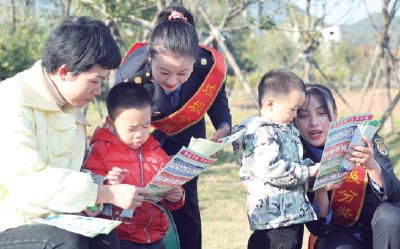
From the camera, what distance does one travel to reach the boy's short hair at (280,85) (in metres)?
2.23

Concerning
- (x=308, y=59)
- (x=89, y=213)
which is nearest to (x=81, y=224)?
(x=89, y=213)

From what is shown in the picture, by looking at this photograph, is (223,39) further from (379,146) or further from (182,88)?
(379,146)

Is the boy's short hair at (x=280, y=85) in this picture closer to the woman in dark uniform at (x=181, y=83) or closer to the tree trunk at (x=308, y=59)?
the woman in dark uniform at (x=181, y=83)

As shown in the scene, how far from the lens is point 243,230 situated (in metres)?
3.78

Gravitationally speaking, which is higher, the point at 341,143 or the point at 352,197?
the point at 341,143

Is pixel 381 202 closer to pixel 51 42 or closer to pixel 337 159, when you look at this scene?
pixel 337 159

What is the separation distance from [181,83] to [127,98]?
0.37 metres

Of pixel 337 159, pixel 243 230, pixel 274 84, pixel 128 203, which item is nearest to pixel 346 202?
pixel 337 159

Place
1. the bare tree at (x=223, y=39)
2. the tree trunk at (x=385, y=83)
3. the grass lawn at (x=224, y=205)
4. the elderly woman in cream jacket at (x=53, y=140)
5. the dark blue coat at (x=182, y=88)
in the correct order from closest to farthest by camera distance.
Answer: the elderly woman in cream jacket at (x=53, y=140) → the dark blue coat at (x=182, y=88) → the grass lawn at (x=224, y=205) → the bare tree at (x=223, y=39) → the tree trunk at (x=385, y=83)

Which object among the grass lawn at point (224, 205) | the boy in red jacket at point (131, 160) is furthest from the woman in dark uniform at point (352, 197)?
the grass lawn at point (224, 205)

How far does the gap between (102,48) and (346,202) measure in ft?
5.39

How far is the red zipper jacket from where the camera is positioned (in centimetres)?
208

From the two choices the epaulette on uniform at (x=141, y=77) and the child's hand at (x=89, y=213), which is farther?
the epaulette on uniform at (x=141, y=77)

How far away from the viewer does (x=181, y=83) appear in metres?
2.35
